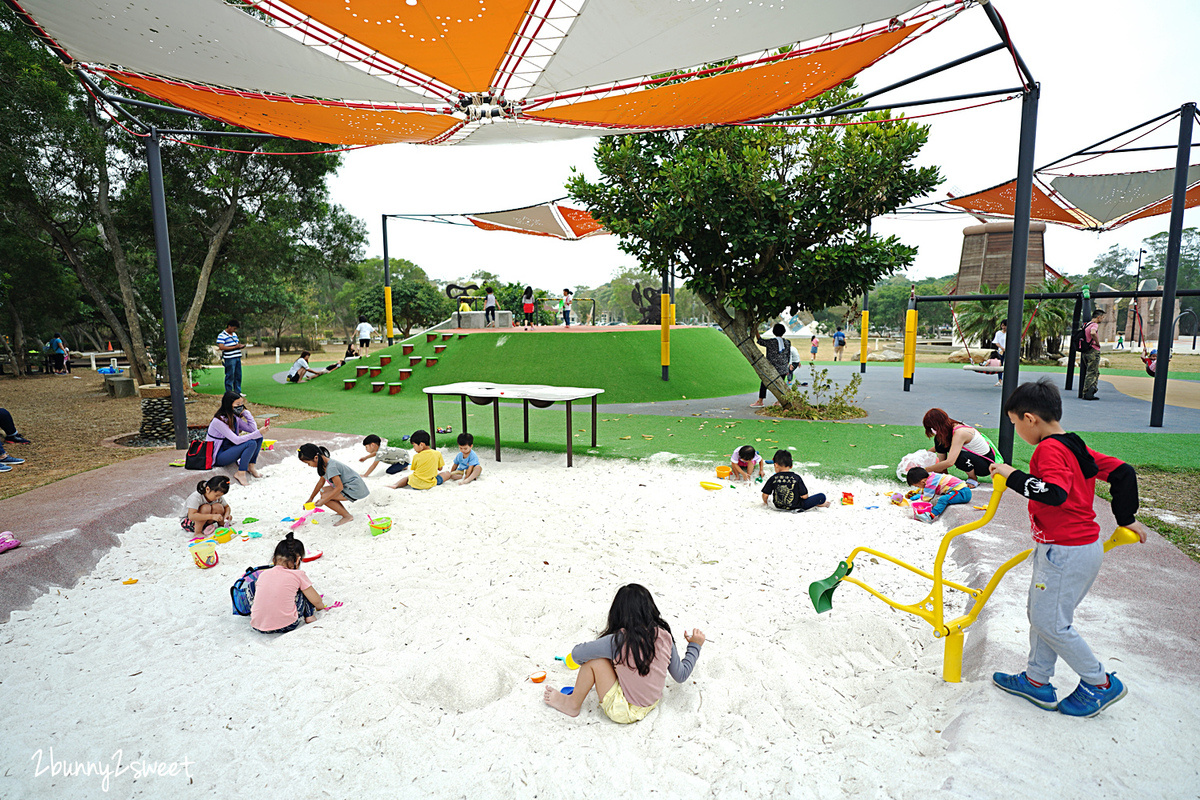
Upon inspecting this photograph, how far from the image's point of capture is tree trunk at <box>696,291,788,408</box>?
1153 cm

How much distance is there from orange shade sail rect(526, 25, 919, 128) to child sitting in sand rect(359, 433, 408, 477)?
14.8 ft

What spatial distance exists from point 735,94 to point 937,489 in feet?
16.0

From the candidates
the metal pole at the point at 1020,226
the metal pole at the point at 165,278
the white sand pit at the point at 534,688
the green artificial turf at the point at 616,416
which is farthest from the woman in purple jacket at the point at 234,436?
the metal pole at the point at 1020,226

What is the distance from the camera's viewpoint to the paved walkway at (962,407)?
9.88 m

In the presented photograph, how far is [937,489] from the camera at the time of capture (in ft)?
19.5

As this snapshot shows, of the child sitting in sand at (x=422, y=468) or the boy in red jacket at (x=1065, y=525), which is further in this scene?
the child sitting in sand at (x=422, y=468)

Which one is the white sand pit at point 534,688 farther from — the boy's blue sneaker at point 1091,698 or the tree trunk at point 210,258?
the tree trunk at point 210,258

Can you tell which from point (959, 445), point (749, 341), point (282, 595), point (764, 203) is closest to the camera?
point (282, 595)

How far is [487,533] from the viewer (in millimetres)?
5570

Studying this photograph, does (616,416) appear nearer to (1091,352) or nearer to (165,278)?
(165,278)

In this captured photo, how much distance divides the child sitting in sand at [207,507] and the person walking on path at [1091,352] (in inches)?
594

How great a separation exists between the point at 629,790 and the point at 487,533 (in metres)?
3.28

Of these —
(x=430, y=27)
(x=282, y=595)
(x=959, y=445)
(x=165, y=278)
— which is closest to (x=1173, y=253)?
(x=959, y=445)

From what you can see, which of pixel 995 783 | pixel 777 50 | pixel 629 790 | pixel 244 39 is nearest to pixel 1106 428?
pixel 777 50
